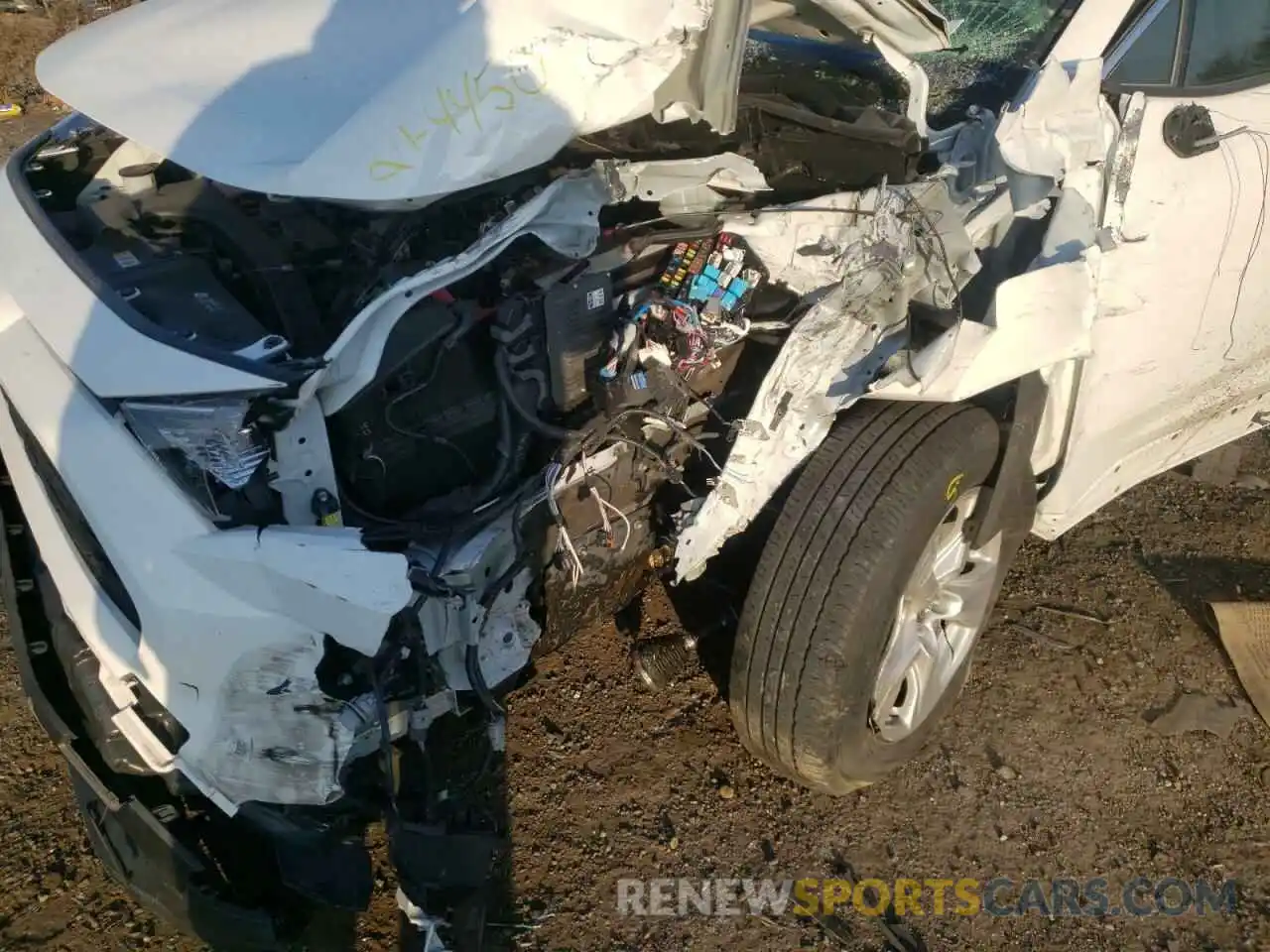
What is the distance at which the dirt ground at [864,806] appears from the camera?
95.0 inches

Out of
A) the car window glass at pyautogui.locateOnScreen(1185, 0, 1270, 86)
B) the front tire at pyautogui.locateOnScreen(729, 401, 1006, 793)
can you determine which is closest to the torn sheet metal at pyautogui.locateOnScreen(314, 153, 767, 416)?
the front tire at pyautogui.locateOnScreen(729, 401, 1006, 793)

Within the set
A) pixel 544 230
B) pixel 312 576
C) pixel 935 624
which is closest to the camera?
pixel 312 576

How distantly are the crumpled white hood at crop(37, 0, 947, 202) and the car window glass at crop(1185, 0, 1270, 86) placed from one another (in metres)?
0.91

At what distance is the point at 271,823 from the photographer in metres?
2.04

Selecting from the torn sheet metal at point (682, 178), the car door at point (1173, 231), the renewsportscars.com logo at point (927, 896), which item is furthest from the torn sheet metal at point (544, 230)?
the renewsportscars.com logo at point (927, 896)

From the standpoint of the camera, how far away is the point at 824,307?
230cm

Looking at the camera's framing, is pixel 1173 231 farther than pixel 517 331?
Yes

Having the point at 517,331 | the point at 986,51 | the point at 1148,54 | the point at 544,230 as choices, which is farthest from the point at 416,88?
the point at 1148,54

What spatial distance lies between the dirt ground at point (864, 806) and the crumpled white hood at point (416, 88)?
1633 mm

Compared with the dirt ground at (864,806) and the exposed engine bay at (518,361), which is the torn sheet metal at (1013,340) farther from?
the dirt ground at (864,806)

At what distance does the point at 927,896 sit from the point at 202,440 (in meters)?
2.03

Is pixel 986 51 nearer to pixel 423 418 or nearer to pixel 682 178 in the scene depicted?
pixel 682 178

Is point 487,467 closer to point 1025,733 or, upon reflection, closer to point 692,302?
point 692,302

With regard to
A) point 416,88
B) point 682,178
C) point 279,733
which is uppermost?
point 416,88
